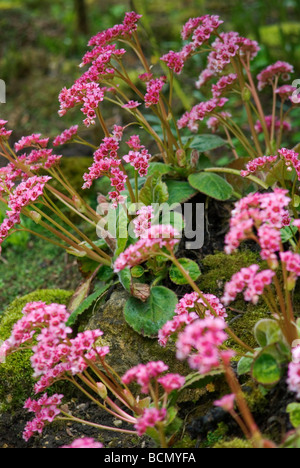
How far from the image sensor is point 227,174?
2824 millimetres

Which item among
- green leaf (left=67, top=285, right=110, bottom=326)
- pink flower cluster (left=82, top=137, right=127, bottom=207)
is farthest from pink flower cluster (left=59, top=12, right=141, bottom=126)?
green leaf (left=67, top=285, right=110, bottom=326)

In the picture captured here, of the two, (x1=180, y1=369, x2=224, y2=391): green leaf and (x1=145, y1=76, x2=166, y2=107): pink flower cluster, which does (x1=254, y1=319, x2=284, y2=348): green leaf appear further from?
(x1=145, y1=76, x2=166, y2=107): pink flower cluster

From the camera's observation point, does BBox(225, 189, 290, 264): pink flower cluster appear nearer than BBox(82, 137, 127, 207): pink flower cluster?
Yes

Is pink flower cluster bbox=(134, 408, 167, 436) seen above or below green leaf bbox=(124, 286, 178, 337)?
above

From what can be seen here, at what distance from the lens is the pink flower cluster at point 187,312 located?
65.9 inches

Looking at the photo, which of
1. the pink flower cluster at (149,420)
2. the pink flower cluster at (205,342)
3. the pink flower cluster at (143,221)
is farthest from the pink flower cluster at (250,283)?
the pink flower cluster at (143,221)

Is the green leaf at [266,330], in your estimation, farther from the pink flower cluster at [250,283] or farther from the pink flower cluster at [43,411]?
the pink flower cluster at [43,411]

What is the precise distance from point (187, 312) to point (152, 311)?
43cm

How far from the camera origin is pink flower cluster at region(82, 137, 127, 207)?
213 centimetres

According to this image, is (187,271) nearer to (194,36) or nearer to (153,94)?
(153,94)

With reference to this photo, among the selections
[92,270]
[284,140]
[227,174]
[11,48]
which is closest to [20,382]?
[92,270]
